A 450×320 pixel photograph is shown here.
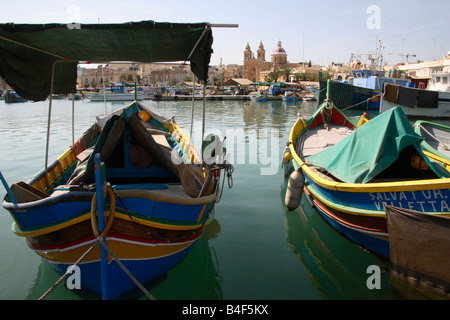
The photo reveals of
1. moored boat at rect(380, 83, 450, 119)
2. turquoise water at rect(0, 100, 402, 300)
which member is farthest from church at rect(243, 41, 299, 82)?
turquoise water at rect(0, 100, 402, 300)

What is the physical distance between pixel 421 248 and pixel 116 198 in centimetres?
430

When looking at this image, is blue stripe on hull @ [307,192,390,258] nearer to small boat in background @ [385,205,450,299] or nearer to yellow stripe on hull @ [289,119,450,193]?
small boat in background @ [385,205,450,299]

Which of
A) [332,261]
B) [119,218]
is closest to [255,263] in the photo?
[332,261]

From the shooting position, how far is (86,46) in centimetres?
556

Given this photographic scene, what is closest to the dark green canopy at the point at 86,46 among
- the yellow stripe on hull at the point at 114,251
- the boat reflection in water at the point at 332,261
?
the yellow stripe on hull at the point at 114,251

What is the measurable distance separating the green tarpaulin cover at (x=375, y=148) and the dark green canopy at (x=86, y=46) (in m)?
3.20

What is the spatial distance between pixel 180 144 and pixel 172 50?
3141 mm

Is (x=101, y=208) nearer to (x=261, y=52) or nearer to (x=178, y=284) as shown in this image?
(x=178, y=284)

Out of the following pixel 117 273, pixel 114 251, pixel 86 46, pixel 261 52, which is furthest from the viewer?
pixel 261 52

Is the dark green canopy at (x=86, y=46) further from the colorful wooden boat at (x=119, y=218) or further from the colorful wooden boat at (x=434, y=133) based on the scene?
the colorful wooden boat at (x=434, y=133)

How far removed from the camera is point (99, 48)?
572cm

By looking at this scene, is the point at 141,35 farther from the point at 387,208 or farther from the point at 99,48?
the point at 387,208

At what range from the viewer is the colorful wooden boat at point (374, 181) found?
189 inches
